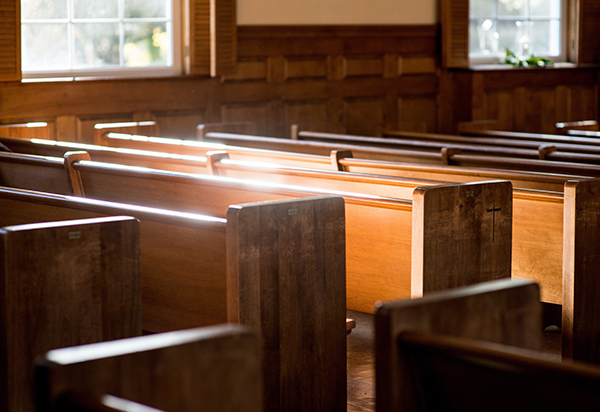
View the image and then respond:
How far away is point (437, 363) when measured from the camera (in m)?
1.23

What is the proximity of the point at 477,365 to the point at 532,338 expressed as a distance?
11.1 inches

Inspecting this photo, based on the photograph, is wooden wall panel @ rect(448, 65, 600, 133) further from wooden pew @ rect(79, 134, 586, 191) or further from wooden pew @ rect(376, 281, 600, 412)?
wooden pew @ rect(376, 281, 600, 412)

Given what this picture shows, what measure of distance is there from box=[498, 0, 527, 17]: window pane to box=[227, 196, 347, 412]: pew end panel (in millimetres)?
6104

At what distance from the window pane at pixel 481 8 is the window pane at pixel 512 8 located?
0.38 ft

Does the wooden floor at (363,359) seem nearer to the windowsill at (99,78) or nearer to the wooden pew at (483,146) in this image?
the wooden pew at (483,146)

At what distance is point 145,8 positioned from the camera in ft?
19.6

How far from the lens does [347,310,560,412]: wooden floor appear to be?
276 centimetres

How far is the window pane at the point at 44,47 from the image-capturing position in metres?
5.48

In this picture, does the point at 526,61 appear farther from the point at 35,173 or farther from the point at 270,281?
the point at 270,281

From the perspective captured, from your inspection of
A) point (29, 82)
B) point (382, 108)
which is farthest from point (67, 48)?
point (382, 108)

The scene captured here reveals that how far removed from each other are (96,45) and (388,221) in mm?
3620

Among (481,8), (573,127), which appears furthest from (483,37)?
(573,127)

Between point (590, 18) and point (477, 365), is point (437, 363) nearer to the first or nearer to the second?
point (477, 365)

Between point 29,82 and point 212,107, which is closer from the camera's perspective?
point 29,82
